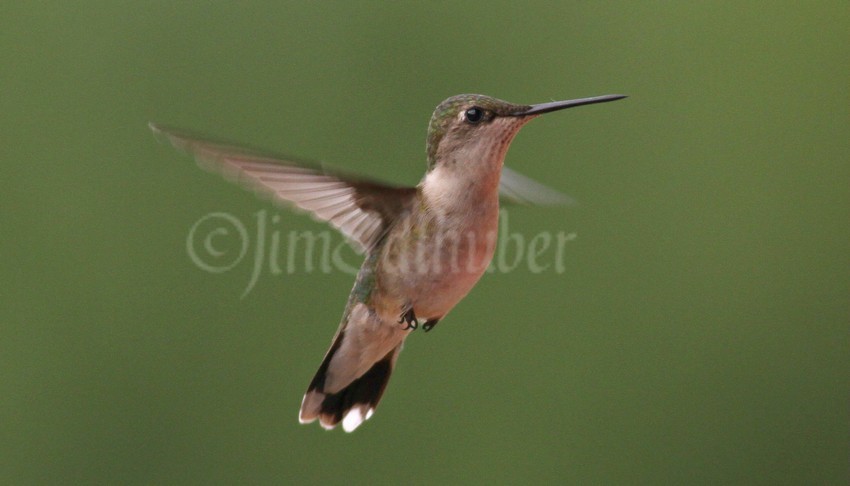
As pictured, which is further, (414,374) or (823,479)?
(823,479)

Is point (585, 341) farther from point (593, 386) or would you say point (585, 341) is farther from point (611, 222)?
point (611, 222)

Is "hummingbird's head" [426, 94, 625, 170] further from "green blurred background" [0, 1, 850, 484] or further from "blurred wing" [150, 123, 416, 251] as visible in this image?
"green blurred background" [0, 1, 850, 484]

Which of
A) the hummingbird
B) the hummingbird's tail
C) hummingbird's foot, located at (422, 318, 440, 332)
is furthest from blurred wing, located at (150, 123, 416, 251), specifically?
the hummingbird's tail

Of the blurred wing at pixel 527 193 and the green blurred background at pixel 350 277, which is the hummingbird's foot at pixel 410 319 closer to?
the blurred wing at pixel 527 193

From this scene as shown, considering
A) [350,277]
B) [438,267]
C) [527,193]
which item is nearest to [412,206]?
[438,267]

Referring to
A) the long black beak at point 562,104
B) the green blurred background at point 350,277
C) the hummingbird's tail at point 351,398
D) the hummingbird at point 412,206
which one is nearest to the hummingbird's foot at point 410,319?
the hummingbird at point 412,206

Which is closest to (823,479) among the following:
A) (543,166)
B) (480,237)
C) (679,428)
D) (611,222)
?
(679,428)
